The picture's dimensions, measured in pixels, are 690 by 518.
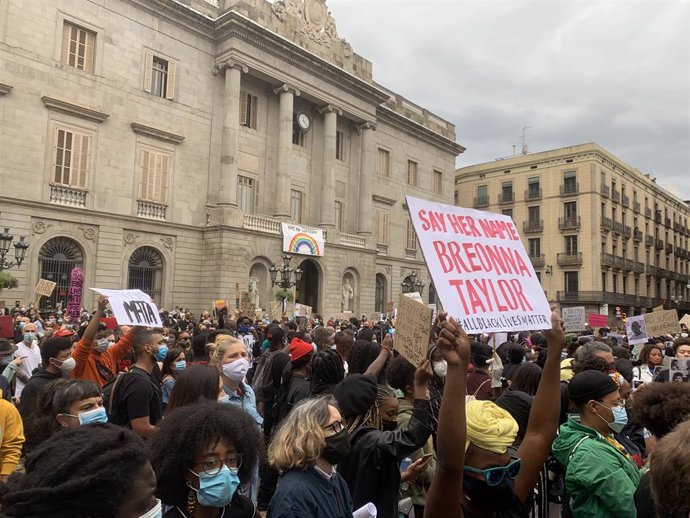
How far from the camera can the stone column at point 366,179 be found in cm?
3203

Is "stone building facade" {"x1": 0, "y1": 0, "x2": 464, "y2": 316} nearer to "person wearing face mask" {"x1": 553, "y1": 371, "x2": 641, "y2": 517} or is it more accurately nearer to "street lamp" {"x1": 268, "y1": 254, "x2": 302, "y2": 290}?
"street lamp" {"x1": 268, "y1": 254, "x2": 302, "y2": 290}

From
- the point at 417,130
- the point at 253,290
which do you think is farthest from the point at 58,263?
the point at 417,130

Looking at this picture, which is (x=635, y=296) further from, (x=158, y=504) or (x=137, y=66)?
(x=158, y=504)

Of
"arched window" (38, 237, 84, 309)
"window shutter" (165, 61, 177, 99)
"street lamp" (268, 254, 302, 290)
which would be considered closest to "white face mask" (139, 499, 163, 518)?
"street lamp" (268, 254, 302, 290)

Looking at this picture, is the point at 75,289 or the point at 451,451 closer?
the point at 451,451

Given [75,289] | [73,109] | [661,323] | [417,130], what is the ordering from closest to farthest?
[661,323], [75,289], [73,109], [417,130]

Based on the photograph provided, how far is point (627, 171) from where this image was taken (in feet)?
163

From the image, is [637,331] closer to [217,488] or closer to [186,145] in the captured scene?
[217,488]

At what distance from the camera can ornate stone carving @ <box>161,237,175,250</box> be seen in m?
23.3

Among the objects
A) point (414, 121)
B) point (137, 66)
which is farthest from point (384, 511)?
point (414, 121)

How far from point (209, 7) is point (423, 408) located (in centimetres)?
2686

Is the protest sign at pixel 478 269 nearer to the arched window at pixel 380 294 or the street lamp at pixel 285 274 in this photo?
the street lamp at pixel 285 274

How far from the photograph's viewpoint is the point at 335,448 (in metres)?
2.60

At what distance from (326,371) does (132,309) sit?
290cm
